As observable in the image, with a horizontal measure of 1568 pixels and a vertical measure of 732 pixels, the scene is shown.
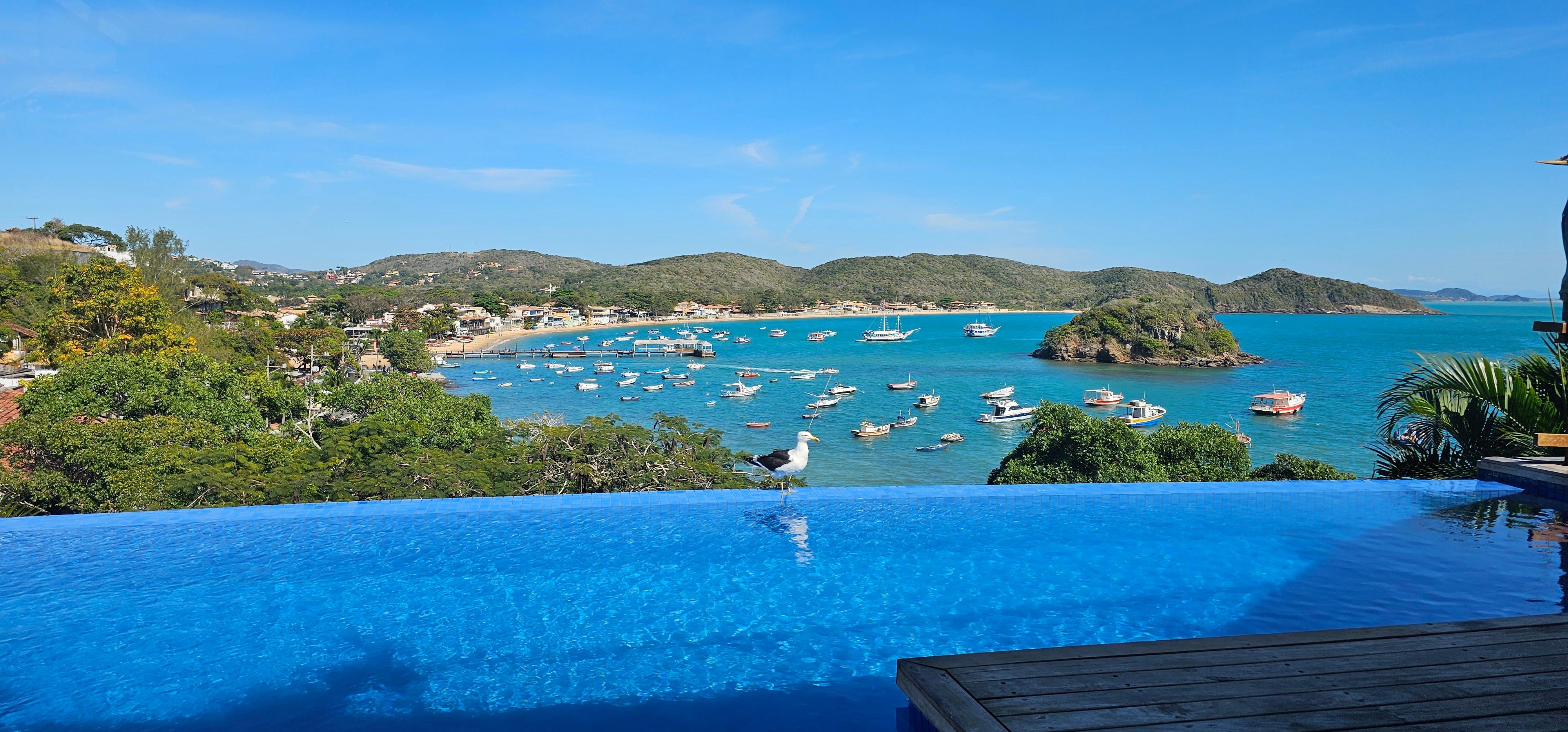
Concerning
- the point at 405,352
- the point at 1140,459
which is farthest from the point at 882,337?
the point at 1140,459

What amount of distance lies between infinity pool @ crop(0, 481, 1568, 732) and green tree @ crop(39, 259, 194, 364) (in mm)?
19999

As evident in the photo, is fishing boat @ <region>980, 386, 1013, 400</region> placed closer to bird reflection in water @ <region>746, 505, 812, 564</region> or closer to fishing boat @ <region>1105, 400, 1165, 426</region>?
fishing boat @ <region>1105, 400, 1165, 426</region>

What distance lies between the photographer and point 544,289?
121m

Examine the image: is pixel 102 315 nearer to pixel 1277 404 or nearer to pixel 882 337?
pixel 1277 404

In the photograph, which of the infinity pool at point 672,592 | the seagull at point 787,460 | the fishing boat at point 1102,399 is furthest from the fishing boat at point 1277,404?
the seagull at point 787,460

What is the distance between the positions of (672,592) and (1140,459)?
268 inches

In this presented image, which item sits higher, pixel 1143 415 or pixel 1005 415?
pixel 1143 415

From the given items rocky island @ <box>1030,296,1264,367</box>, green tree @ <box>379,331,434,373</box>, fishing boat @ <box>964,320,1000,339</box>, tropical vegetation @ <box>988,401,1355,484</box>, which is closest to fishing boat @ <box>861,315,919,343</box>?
fishing boat @ <box>964,320,1000,339</box>

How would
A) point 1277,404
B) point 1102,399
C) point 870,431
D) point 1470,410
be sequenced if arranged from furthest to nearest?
1. point 1102,399
2. point 1277,404
3. point 870,431
4. point 1470,410

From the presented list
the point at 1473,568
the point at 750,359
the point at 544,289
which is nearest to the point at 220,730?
the point at 1473,568

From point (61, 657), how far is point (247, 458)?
15.8 feet

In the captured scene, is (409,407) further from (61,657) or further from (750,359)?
(750,359)

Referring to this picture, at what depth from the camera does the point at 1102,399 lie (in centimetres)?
3731

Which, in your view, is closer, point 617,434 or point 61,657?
point 61,657
